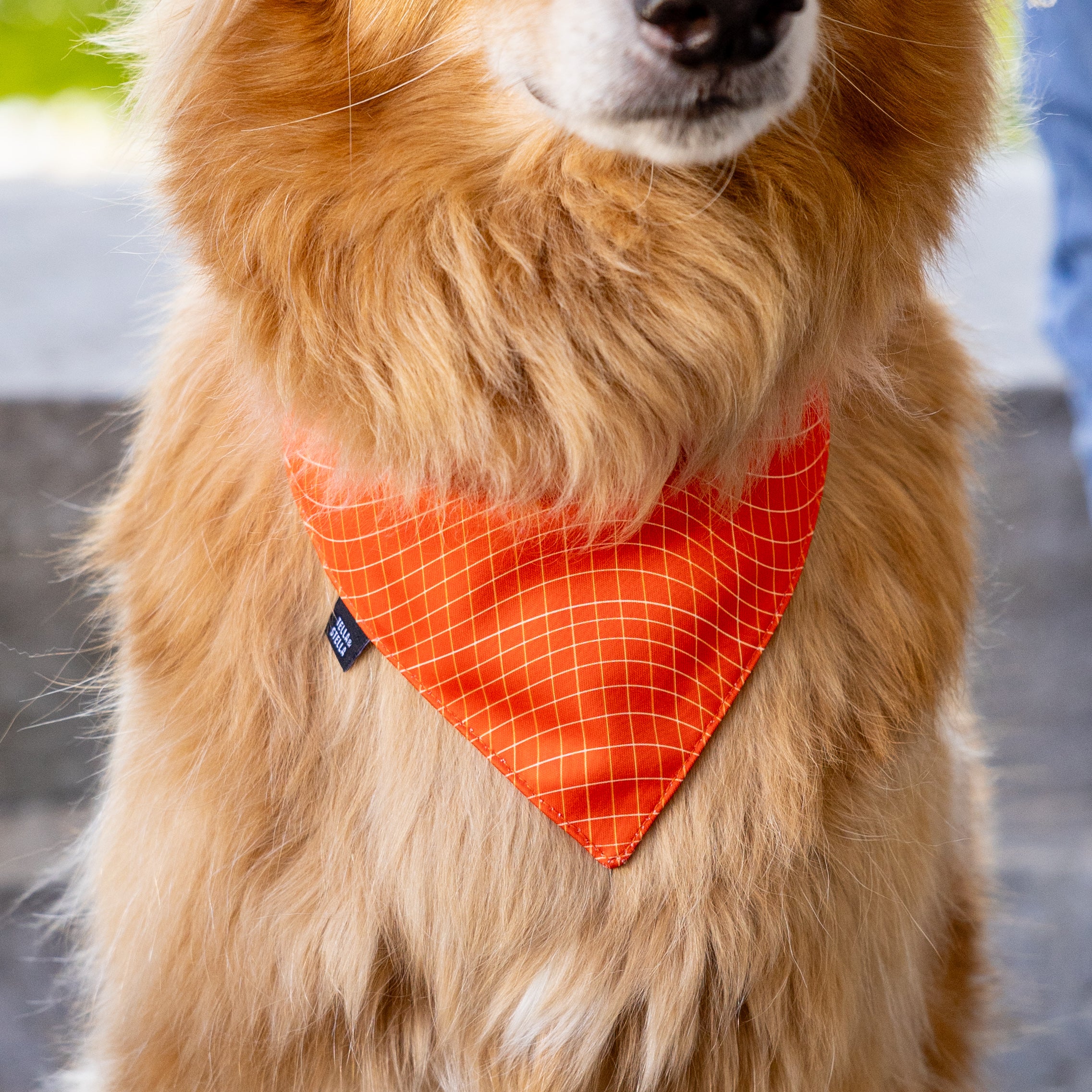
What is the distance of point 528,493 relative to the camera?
1203 millimetres

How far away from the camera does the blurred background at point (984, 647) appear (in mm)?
2115

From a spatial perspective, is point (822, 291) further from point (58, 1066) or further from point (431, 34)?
point (58, 1066)

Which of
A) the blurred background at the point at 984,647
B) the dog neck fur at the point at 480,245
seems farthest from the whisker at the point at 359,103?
the blurred background at the point at 984,647

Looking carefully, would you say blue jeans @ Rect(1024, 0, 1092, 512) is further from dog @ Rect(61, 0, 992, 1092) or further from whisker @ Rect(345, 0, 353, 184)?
whisker @ Rect(345, 0, 353, 184)

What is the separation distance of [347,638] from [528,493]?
0.24 m

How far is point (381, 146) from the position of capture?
45.6 inches

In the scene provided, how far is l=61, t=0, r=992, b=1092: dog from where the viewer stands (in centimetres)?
115

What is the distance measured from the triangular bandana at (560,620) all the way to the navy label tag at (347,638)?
15 millimetres

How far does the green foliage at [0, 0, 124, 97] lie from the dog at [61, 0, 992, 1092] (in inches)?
164

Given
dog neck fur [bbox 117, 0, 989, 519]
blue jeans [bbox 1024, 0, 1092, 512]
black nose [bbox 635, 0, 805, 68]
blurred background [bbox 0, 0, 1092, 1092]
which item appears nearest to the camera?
black nose [bbox 635, 0, 805, 68]

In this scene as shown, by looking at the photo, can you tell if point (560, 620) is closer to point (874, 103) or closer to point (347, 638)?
point (347, 638)

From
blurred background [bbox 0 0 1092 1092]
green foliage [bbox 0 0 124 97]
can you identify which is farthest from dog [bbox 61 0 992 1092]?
green foliage [bbox 0 0 124 97]

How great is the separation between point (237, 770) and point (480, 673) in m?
0.28

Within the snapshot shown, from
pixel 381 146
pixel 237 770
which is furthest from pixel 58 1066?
pixel 381 146
